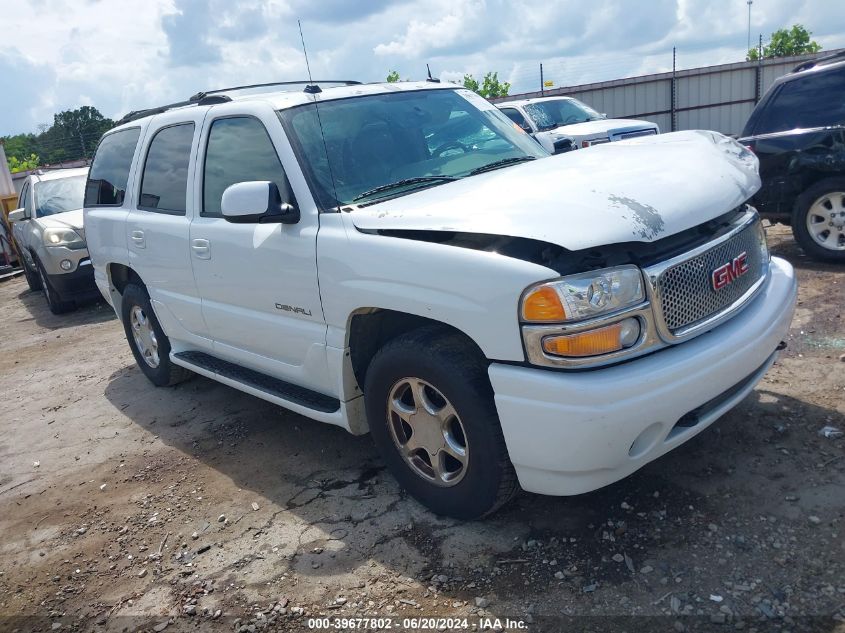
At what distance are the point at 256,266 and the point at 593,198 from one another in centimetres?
185

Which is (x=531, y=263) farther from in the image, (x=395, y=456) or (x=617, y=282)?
(x=395, y=456)

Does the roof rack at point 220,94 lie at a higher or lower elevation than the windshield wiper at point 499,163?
higher

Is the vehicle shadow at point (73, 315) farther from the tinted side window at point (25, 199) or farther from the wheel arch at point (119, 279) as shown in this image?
the wheel arch at point (119, 279)

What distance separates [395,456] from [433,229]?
1.15 meters

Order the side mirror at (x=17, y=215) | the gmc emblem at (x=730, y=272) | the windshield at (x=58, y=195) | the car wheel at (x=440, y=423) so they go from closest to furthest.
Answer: the car wheel at (x=440, y=423) → the gmc emblem at (x=730, y=272) → the side mirror at (x=17, y=215) → the windshield at (x=58, y=195)

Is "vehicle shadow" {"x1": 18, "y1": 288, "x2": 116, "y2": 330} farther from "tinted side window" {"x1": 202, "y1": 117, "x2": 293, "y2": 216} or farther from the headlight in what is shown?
the headlight

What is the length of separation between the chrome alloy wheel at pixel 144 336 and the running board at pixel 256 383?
591mm

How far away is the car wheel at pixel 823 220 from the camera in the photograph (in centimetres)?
660

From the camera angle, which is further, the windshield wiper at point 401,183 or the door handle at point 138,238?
the door handle at point 138,238

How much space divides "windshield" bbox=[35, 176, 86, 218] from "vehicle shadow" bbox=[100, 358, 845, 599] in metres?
7.71

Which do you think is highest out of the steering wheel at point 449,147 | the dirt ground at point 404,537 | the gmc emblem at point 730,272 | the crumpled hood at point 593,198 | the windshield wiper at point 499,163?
the steering wheel at point 449,147

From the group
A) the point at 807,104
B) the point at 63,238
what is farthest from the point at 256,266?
the point at 63,238

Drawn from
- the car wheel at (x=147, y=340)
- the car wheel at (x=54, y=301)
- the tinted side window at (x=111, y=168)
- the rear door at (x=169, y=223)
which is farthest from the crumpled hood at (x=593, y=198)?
the car wheel at (x=54, y=301)

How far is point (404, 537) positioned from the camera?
329 centimetres
